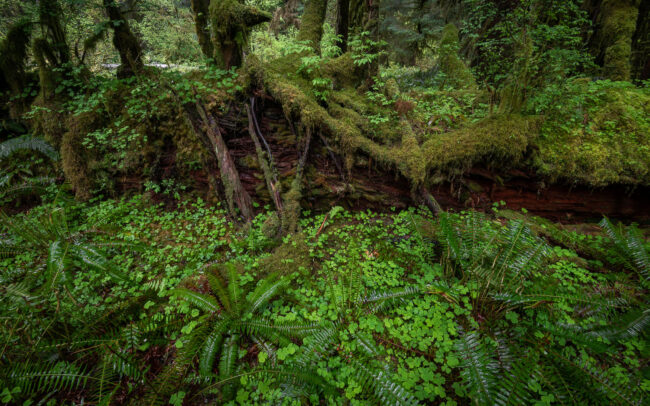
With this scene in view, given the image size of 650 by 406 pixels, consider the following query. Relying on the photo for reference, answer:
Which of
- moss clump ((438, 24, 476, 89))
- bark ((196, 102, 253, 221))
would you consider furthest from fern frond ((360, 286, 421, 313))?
moss clump ((438, 24, 476, 89))

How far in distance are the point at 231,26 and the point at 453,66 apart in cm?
665

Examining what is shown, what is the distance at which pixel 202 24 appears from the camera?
6.50m

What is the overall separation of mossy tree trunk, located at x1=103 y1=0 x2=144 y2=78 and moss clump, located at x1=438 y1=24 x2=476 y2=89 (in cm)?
819

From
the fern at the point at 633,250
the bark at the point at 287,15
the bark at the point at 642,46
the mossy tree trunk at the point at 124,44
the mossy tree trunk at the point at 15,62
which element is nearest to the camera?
the fern at the point at 633,250

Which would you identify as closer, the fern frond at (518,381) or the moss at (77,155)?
the fern frond at (518,381)

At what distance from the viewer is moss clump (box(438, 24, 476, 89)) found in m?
6.93

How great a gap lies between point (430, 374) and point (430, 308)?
702 mm

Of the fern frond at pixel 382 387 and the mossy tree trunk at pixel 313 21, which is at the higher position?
the mossy tree trunk at pixel 313 21

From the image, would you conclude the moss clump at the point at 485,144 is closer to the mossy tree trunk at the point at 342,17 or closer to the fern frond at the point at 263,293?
the fern frond at the point at 263,293

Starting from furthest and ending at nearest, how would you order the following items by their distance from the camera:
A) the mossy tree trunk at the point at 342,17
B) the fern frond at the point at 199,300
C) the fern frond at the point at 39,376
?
the mossy tree trunk at the point at 342,17
the fern frond at the point at 199,300
the fern frond at the point at 39,376

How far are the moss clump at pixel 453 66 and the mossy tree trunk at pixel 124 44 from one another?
26.9ft

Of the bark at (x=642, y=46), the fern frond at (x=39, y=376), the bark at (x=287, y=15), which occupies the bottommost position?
the fern frond at (x=39, y=376)

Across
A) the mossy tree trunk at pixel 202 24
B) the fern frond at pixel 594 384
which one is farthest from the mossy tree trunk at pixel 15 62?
the fern frond at pixel 594 384

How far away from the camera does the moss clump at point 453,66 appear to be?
6929mm
